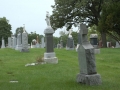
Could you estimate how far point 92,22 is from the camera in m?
35.7

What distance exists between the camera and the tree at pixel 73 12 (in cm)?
3209

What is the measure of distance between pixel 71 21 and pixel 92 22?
352 cm

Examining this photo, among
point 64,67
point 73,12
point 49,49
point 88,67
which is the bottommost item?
point 64,67

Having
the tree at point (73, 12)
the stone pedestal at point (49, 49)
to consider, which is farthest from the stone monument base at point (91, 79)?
the tree at point (73, 12)

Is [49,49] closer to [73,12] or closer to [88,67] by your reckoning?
[88,67]

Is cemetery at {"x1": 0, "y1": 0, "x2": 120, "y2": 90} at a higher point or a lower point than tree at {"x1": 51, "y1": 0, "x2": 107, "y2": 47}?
lower

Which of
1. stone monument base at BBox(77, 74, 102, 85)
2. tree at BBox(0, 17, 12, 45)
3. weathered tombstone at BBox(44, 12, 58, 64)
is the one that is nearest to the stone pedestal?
weathered tombstone at BBox(44, 12, 58, 64)

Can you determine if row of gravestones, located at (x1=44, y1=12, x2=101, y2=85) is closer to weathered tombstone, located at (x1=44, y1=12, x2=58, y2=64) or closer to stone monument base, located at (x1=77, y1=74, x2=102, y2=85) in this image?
stone monument base, located at (x1=77, y1=74, x2=102, y2=85)

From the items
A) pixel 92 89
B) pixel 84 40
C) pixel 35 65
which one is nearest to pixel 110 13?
pixel 35 65

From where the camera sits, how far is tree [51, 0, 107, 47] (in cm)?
3209

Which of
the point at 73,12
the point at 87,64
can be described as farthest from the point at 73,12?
the point at 87,64

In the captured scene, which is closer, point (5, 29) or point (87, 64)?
point (87, 64)

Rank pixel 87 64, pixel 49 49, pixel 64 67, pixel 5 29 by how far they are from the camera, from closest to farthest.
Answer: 1. pixel 87 64
2. pixel 64 67
3. pixel 49 49
4. pixel 5 29

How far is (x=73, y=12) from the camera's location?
32719mm
